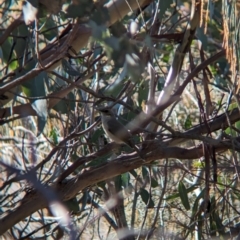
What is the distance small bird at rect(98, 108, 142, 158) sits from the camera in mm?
2221

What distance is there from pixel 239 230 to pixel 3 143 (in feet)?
4.34

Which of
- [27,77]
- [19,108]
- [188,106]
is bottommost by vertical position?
[27,77]

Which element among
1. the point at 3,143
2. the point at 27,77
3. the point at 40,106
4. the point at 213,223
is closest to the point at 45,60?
the point at 40,106

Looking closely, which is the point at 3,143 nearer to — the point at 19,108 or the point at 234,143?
the point at 19,108

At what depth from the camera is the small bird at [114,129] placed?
222 centimetres

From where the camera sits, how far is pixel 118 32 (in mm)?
1203

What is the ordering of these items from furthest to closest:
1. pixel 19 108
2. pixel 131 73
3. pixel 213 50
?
pixel 213 50
pixel 19 108
pixel 131 73

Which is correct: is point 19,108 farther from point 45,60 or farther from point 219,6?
point 219,6

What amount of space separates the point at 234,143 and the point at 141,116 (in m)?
0.32

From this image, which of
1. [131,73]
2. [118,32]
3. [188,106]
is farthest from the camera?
[188,106]

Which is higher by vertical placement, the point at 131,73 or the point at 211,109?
the point at 211,109

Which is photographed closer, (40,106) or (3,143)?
(40,106)

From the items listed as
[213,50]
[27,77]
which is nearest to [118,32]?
[27,77]

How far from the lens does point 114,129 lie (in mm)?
2480
